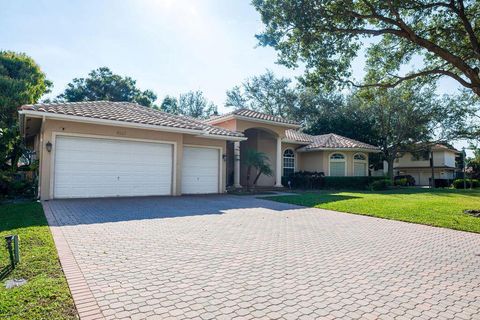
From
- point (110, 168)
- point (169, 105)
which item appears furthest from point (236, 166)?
point (169, 105)

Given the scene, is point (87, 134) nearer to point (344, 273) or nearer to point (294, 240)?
point (294, 240)

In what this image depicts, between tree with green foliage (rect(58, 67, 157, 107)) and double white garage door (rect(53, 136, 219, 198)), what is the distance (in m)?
27.7

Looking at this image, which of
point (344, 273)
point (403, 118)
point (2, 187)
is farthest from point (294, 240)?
point (403, 118)

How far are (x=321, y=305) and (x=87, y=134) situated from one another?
12.6 m

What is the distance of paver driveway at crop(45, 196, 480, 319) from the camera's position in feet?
12.2

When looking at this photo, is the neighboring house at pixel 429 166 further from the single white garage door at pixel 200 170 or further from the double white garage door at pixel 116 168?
the double white garage door at pixel 116 168

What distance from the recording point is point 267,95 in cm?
4881

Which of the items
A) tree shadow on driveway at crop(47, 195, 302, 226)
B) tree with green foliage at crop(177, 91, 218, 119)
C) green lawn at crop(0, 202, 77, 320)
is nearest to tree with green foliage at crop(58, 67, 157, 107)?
tree with green foliage at crop(177, 91, 218, 119)

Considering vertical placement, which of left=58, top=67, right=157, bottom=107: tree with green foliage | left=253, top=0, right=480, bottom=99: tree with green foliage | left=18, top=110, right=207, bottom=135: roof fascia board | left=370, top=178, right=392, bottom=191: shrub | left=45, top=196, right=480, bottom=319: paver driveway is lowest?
left=45, top=196, right=480, bottom=319: paver driveway

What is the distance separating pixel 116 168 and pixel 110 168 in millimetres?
261

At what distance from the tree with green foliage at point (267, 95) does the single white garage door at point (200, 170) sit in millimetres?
29995

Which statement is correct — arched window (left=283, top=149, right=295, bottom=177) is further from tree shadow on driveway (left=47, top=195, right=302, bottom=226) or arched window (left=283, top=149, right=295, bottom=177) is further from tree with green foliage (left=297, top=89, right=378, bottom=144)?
tree shadow on driveway (left=47, top=195, right=302, bottom=226)

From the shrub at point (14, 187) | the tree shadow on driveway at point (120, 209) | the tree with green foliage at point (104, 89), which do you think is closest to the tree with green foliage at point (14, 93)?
the shrub at point (14, 187)

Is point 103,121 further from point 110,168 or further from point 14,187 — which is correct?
point 14,187
